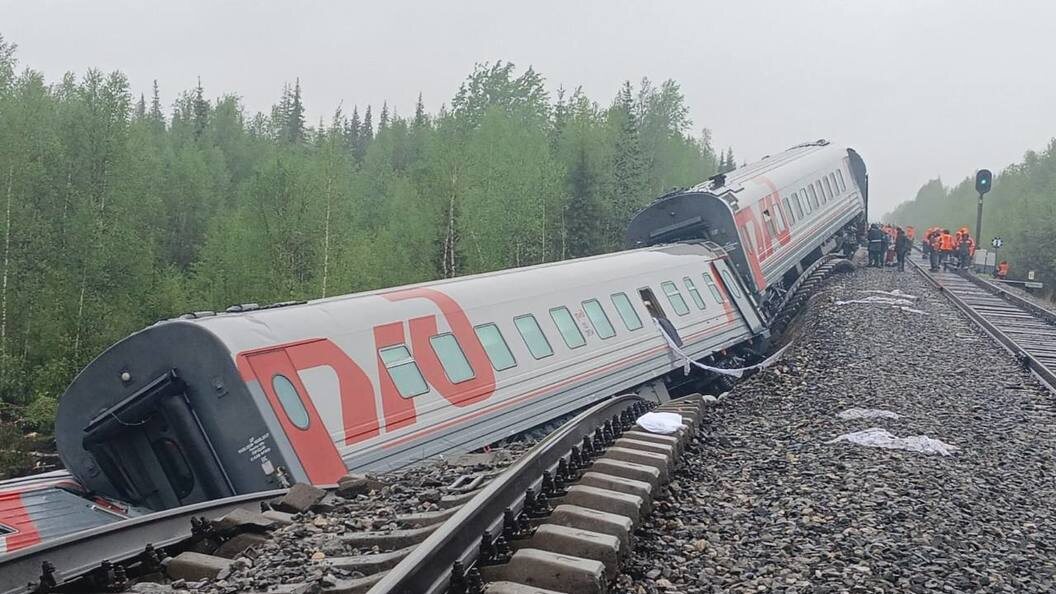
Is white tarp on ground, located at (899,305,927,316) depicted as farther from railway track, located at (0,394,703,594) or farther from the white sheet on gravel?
railway track, located at (0,394,703,594)

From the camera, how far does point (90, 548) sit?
14.9 ft

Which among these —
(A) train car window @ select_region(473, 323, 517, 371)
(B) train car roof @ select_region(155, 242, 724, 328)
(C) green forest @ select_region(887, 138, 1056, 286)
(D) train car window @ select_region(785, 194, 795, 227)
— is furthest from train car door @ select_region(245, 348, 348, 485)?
(C) green forest @ select_region(887, 138, 1056, 286)

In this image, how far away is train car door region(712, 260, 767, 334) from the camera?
1622cm

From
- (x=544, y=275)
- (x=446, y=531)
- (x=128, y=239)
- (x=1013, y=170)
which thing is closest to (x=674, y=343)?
(x=544, y=275)

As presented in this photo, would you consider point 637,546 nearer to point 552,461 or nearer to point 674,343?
point 552,461

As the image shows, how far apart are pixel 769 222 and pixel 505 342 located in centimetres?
1096

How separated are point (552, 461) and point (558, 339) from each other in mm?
5465

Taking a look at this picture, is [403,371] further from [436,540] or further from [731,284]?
[731,284]

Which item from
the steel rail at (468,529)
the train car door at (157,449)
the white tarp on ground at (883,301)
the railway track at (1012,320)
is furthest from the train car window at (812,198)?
the train car door at (157,449)

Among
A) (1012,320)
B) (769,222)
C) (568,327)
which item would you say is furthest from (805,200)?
(568,327)

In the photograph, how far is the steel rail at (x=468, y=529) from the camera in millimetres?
3248

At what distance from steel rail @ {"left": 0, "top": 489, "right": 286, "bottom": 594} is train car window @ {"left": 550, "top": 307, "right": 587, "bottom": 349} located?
245 inches

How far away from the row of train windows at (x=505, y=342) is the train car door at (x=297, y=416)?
3.67ft

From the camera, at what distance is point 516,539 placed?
4.11 m
